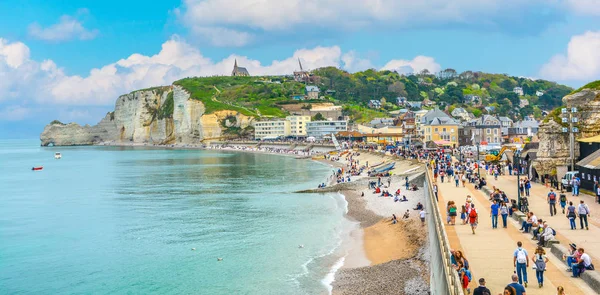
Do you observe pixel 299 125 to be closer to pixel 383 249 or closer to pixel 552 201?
pixel 383 249

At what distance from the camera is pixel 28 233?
3528cm

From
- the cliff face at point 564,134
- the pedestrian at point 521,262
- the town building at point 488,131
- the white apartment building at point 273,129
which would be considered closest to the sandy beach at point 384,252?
the pedestrian at point 521,262

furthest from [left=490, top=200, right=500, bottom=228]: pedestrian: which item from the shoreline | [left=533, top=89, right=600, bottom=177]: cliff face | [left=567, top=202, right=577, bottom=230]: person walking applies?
[left=533, top=89, right=600, bottom=177]: cliff face

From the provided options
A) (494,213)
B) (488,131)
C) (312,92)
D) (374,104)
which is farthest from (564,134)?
(312,92)

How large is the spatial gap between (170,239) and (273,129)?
122 metres

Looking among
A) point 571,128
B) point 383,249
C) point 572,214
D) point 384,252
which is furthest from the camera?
point 571,128

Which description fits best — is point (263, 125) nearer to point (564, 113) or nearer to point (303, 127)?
point (303, 127)

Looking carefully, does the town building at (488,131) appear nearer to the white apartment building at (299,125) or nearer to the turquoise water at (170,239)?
the turquoise water at (170,239)

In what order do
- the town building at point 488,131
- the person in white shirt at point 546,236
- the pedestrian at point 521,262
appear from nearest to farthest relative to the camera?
the pedestrian at point 521,262 → the person in white shirt at point 546,236 → the town building at point 488,131

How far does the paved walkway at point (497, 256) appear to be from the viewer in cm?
1259

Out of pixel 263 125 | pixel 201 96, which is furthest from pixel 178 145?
pixel 263 125

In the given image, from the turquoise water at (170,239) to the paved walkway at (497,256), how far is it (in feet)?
20.4

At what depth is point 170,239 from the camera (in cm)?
3141

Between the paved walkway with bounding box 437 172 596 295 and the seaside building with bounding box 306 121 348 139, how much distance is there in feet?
382
